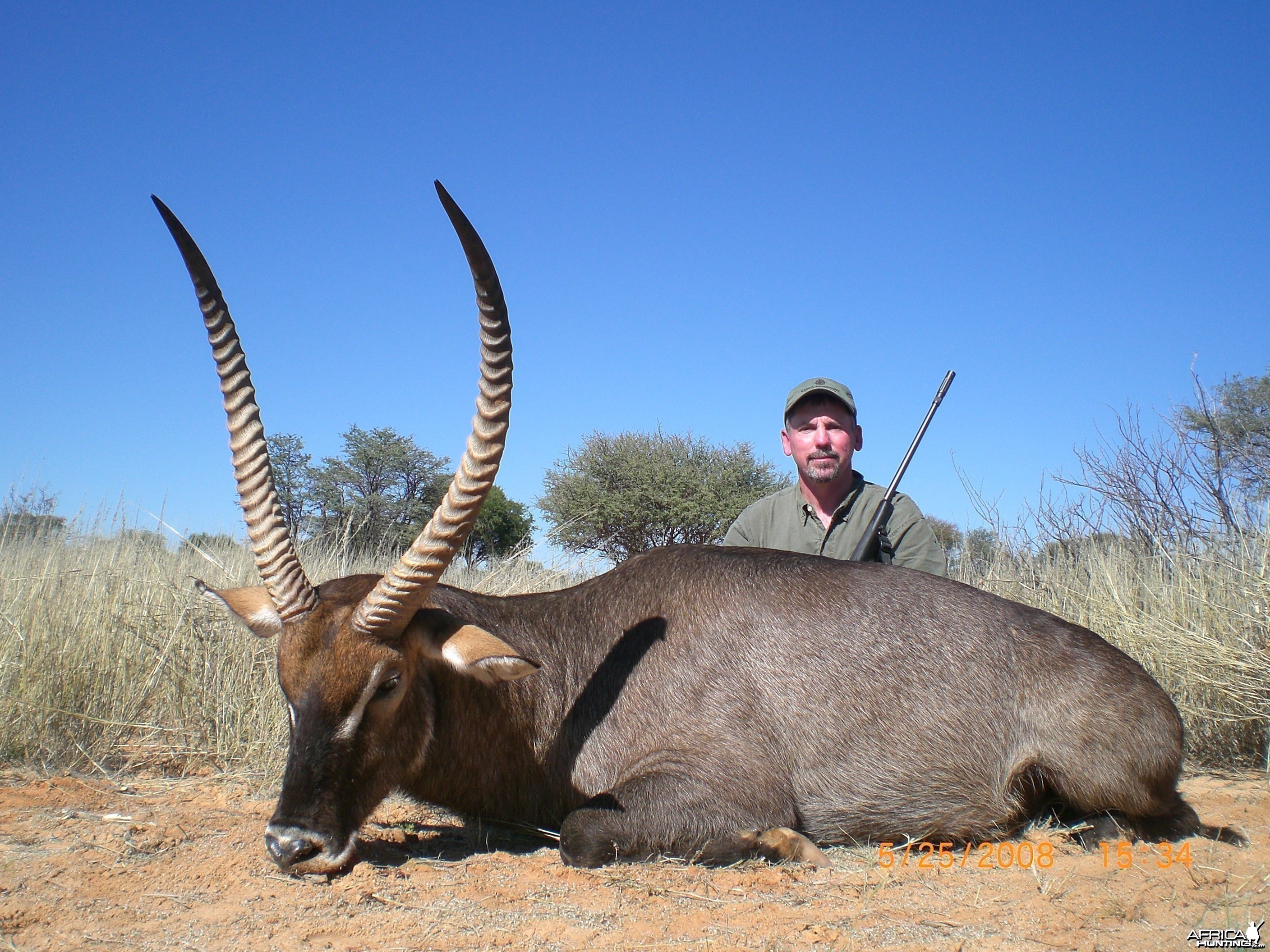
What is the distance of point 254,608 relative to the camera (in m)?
3.95

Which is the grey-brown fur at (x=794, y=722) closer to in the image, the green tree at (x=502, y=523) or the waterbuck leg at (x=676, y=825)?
the waterbuck leg at (x=676, y=825)

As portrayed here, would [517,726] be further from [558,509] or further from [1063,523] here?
[558,509]

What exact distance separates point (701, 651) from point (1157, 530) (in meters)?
7.14

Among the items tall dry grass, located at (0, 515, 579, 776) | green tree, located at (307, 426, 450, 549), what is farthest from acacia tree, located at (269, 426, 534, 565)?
tall dry grass, located at (0, 515, 579, 776)

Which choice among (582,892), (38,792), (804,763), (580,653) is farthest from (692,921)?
(38,792)

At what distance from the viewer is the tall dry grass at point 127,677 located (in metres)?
5.26

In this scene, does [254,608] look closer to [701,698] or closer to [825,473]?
[701,698]

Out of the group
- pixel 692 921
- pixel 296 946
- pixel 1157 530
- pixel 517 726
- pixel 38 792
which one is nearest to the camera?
pixel 296 946

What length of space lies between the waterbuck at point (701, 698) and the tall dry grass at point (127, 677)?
1739 millimetres

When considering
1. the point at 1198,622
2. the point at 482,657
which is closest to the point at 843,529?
the point at 1198,622

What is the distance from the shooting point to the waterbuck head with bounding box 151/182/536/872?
10.9ft

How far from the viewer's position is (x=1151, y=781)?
12.9ft

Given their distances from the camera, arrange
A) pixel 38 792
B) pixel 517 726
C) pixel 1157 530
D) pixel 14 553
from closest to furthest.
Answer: pixel 517 726
pixel 38 792
pixel 14 553
pixel 1157 530

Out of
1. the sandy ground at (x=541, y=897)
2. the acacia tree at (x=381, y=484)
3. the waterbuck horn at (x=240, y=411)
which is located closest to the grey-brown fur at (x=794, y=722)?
the sandy ground at (x=541, y=897)
